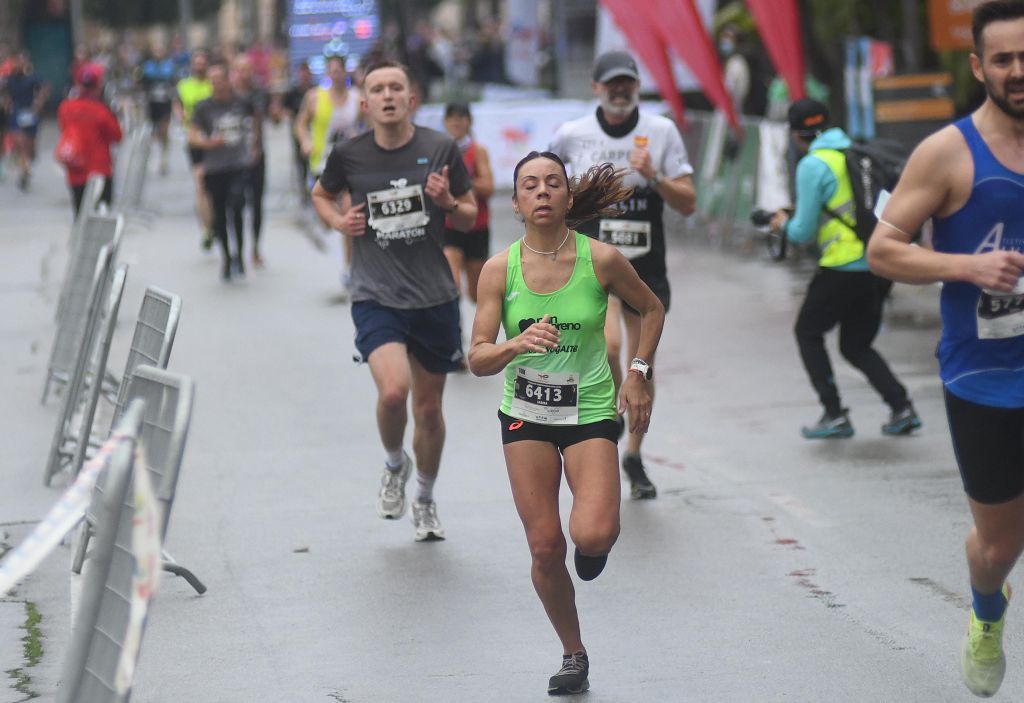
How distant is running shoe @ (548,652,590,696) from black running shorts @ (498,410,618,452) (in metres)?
0.65

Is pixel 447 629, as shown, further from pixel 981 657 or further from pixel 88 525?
pixel 981 657

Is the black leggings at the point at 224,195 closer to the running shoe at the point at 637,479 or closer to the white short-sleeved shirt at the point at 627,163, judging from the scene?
the white short-sleeved shirt at the point at 627,163

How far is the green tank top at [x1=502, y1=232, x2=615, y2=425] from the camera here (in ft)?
17.8

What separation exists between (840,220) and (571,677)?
452 centimetres

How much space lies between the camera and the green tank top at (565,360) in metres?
5.43

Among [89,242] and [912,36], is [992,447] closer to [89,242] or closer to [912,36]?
[89,242]

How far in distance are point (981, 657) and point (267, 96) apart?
29862 millimetres

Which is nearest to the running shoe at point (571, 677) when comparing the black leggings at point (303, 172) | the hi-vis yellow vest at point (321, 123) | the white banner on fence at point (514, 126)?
the hi-vis yellow vest at point (321, 123)

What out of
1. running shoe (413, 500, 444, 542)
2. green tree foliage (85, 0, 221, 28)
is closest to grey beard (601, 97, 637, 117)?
running shoe (413, 500, 444, 542)

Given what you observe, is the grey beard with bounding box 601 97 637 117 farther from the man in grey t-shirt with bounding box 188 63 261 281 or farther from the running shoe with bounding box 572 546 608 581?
the man in grey t-shirt with bounding box 188 63 261 281

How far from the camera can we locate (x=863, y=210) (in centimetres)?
916

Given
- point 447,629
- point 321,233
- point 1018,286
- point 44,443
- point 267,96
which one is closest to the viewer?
point 1018,286

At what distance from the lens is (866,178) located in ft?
30.1

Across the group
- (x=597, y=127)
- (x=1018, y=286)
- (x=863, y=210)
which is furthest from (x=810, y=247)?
(x=1018, y=286)
